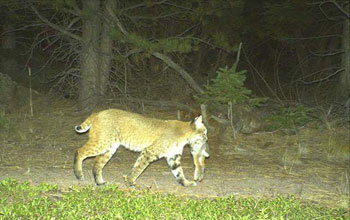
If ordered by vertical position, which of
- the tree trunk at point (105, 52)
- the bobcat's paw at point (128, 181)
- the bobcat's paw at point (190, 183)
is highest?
the tree trunk at point (105, 52)

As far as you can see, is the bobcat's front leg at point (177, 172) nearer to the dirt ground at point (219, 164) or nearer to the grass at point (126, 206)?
the dirt ground at point (219, 164)

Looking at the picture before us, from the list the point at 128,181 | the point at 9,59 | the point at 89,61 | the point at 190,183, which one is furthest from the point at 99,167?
the point at 9,59

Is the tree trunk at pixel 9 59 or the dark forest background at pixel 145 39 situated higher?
the dark forest background at pixel 145 39

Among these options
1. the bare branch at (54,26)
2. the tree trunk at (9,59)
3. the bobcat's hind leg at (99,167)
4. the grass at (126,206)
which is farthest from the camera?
the tree trunk at (9,59)

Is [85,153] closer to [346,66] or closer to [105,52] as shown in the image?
[105,52]

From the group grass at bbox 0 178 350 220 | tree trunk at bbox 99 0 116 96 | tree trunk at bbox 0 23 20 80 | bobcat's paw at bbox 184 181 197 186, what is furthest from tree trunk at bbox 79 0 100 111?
tree trunk at bbox 0 23 20 80

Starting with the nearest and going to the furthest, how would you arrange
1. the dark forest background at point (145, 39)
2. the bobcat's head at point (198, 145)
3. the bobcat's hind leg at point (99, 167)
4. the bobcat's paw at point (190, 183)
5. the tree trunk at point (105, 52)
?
the bobcat's hind leg at point (99, 167)
the bobcat's paw at point (190, 183)
the bobcat's head at point (198, 145)
the dark forest background at point (145, 39)
the tree trunk at point (105, 52)

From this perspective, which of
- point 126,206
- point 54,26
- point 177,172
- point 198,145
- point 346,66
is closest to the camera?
point 126,206

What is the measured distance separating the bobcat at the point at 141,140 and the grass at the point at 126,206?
1067 mm

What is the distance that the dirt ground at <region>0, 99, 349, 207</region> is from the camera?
7.14 metres

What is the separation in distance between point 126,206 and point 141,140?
234 centimetres

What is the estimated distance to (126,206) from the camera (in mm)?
5422

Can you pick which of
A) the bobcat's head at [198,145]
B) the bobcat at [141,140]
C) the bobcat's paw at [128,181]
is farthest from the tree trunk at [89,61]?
the bobcat's paw at [128,181]

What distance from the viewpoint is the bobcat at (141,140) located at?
7.33 m
